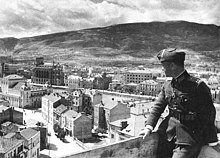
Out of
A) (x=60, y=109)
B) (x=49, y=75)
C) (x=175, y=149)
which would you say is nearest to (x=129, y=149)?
(x=175, y=149)

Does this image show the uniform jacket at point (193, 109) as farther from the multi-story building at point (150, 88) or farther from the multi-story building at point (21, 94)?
the multi-story building at point (150, 88)

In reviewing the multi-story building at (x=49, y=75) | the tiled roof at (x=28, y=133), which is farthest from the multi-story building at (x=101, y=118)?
the multi-story building at (x=49, y=75)

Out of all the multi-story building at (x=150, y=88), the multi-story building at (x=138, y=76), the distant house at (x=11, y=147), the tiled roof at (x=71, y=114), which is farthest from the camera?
the multi-story building at (x=138, y=76)

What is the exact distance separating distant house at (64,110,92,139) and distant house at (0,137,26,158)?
926 centimetres

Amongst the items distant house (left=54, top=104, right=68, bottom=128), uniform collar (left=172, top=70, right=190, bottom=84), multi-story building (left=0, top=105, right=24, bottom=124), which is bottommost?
distant house (left=54, top=104, right=68, bottom=128)

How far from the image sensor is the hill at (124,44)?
150500 mm

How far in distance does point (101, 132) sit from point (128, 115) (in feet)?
13.6

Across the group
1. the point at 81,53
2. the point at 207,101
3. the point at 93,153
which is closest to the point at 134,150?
the point at 93,153

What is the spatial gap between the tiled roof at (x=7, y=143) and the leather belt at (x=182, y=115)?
1635 cm

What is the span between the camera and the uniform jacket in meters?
3.82

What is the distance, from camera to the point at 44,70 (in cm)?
6988

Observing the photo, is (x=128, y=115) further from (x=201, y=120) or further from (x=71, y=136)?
(x=201, y=120)

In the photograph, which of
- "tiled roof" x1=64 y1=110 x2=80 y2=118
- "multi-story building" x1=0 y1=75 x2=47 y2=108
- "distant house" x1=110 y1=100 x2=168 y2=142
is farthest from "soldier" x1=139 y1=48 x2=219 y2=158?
"multi-story building" x1=0 y1=75 x2=47 y2=108

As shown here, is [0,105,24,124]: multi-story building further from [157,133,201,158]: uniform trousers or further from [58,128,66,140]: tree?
[157,133,201,158]: uniform trousers
